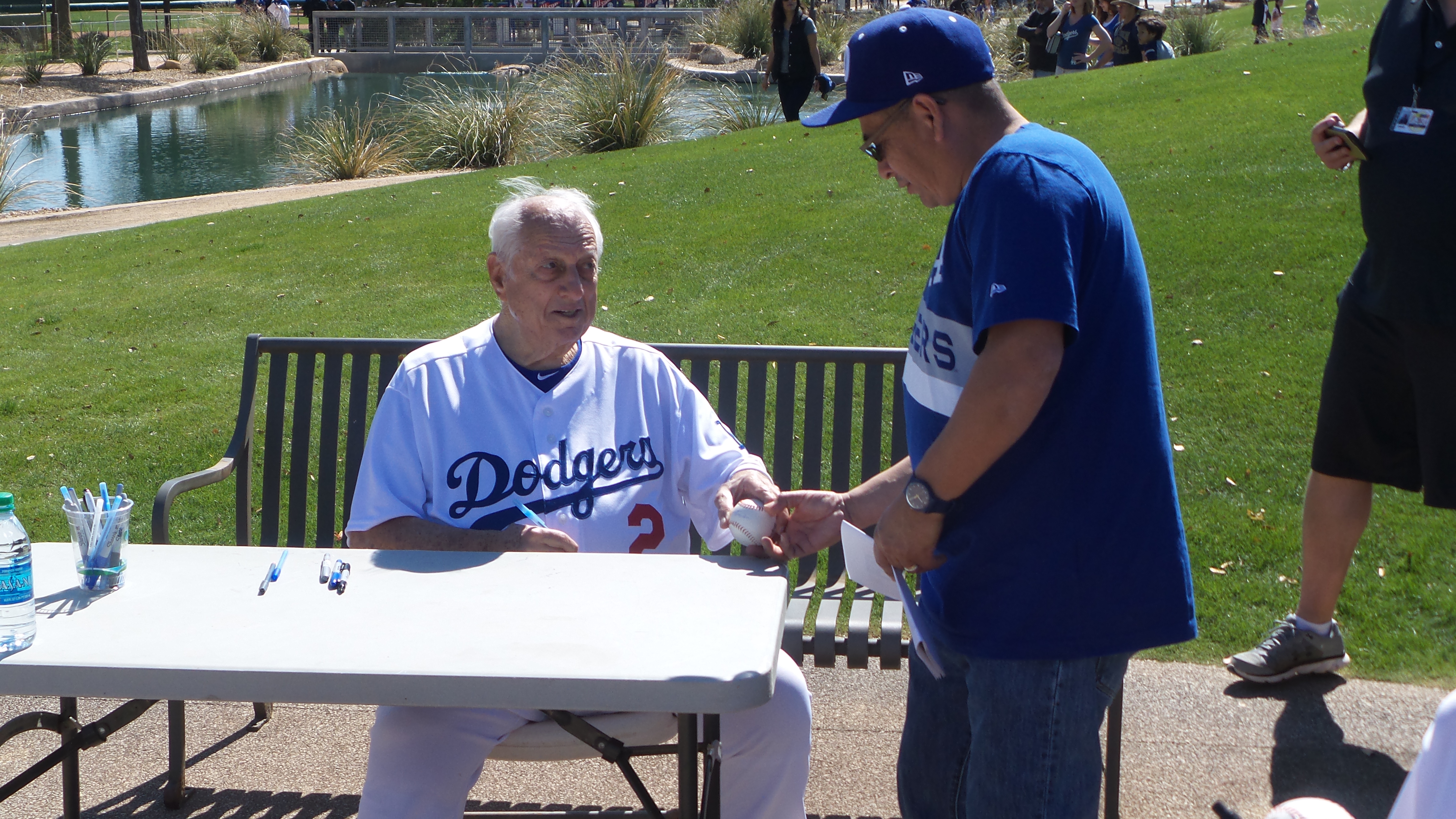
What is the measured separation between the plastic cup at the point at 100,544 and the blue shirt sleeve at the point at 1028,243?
5.40 feet

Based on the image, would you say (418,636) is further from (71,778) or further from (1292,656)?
(1292,656)

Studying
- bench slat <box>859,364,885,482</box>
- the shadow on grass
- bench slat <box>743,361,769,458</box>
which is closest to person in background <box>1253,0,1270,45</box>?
the shadow on grass

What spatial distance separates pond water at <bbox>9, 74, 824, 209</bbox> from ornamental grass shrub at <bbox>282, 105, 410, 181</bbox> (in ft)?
2.59

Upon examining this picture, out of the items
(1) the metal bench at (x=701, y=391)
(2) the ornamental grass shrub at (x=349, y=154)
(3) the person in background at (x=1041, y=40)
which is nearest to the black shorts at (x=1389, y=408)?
(1) the metal bench at (x=701, y=391)

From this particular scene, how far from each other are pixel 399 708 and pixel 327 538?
1259mm

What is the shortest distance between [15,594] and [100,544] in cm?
23

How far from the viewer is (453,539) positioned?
276cm

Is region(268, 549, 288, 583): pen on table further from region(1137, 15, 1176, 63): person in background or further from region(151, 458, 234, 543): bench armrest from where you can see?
region(1137, 15, 1176, 63): person in background

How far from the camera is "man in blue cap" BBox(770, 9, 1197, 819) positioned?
183cm

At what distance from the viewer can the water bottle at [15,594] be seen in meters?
2.06

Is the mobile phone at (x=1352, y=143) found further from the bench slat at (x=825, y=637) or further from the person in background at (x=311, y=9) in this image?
the person in background at (x=311, y=9)

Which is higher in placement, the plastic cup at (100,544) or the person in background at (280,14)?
the person in background at (280,14)

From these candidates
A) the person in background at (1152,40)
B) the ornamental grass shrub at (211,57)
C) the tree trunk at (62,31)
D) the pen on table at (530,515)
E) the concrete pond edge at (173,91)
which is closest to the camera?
the pen on table at (530,515)

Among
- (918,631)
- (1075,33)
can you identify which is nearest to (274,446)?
(918,631)
